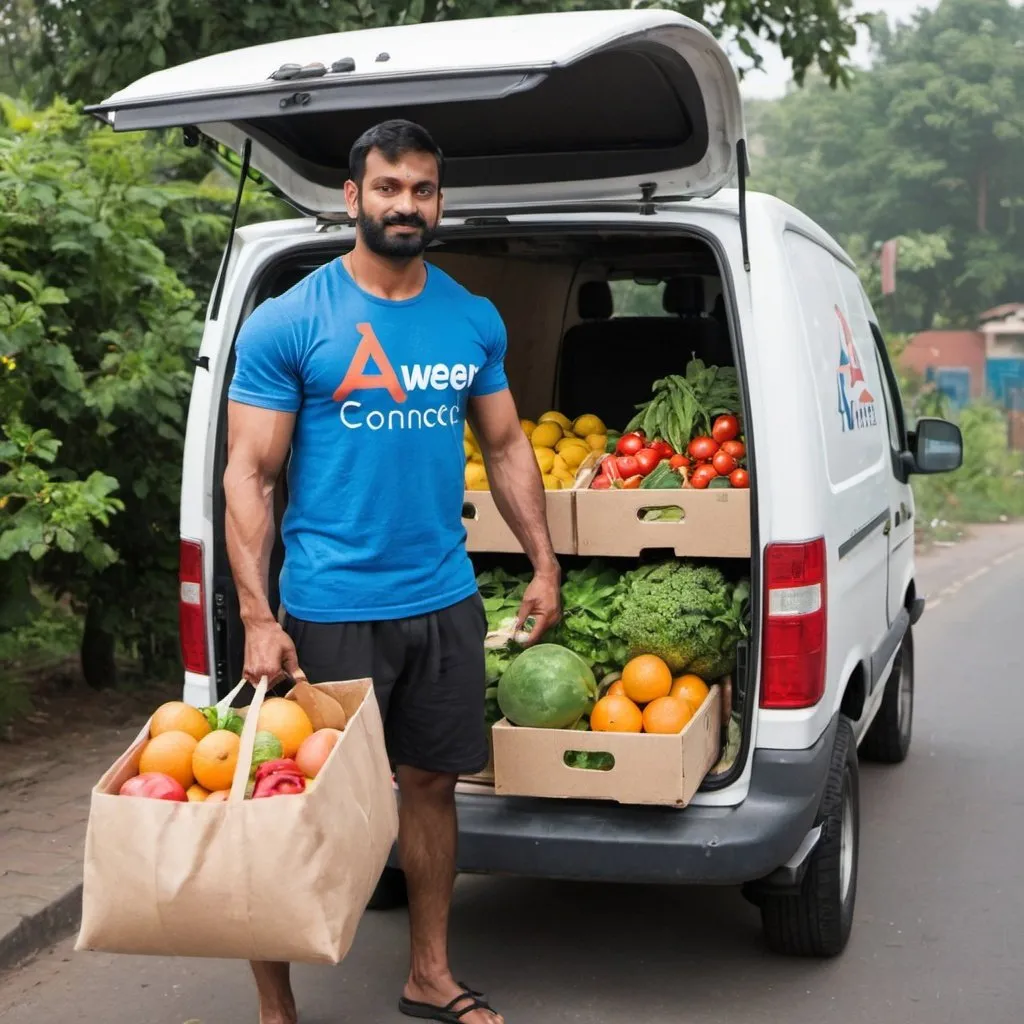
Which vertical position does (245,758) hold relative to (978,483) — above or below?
above

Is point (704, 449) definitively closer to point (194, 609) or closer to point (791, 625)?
point (791, 625)

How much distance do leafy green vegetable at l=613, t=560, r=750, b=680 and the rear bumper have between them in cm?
43

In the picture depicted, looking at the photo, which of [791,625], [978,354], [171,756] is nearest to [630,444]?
[791,625]

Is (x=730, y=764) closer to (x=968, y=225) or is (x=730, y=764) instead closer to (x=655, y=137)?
(x=655, y=137)

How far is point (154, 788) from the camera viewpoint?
10.3ft

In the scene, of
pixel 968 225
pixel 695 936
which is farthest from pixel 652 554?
pixel 968 225

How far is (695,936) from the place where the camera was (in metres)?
4.67

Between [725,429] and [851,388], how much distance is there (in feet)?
1.34

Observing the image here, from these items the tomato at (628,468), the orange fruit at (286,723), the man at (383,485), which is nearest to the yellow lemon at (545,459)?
the tomato at (628,468)

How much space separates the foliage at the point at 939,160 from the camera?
41.1 m

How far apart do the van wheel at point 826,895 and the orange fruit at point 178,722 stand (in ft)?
5.63

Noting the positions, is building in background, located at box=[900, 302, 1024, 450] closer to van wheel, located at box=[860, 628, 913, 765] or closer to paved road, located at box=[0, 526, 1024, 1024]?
van wheel, located at box=[860, 628, 913, 765]

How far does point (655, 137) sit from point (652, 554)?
124cm

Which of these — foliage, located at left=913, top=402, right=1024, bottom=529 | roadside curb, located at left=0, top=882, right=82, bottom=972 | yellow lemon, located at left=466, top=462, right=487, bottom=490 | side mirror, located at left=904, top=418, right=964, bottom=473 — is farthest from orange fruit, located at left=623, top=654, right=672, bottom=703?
foliage, located at left=913, top=402, right=1024, bottom=529
